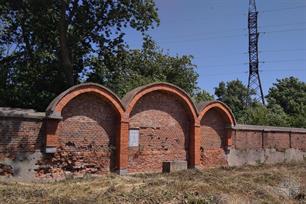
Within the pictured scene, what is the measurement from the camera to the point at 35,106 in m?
21.3

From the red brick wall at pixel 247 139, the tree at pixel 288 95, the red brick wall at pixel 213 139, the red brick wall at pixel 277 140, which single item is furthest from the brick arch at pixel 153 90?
the tree at pixel 288 95

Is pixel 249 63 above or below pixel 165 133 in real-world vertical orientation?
above

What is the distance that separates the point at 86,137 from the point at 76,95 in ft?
5.74

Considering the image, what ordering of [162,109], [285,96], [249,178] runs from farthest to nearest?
[285,96]
[162,109]
[249,178]

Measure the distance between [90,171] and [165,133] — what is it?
419cm

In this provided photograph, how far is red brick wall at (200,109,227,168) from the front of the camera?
1906cm

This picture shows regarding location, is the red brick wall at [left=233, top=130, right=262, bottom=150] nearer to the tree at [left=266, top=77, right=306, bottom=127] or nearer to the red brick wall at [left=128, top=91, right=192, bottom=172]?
the red brick wall at [left=128, top=91, right=192, bottom=172]

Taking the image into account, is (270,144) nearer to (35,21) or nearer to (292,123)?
(292,123)

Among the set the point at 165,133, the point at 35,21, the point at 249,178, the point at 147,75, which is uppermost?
the point at 35,21

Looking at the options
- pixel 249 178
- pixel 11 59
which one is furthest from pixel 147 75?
pixel 249 178

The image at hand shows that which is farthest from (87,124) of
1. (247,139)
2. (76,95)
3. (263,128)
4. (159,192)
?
(263,128)

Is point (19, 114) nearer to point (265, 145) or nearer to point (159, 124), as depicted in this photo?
point (159, 124)

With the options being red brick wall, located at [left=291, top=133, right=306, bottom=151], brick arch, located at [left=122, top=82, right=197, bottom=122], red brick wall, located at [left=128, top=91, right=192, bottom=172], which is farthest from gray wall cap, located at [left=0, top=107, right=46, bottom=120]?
red brick wall, located at [left=291, top=133, right=306, bottom=151]

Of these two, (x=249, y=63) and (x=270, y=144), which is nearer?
(x=270, y=144)
